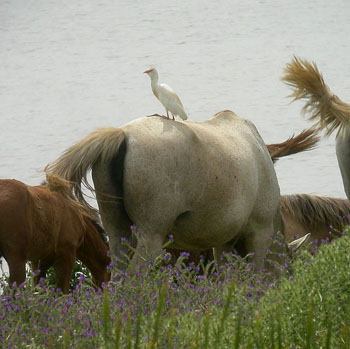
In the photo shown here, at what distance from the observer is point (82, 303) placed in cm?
362

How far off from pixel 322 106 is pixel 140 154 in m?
Answer: 1.38

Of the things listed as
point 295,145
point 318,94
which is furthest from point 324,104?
point 295,145

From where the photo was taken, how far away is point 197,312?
3736 millimetres

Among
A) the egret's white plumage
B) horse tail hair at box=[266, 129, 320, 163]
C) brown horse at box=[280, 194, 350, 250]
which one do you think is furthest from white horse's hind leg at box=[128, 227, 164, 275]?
brown horse at box=[280, 194, 350, 250]

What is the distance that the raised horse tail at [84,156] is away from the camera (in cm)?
394

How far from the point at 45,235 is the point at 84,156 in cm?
206

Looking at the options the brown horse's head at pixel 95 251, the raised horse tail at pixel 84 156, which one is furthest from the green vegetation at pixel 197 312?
the brown horse's head at pixel 95 251

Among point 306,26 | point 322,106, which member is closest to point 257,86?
point 306,26

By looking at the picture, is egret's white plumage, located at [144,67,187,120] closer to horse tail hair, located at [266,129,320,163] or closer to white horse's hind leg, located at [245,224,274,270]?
white horse's hind leg, located at [245,224,274,270]

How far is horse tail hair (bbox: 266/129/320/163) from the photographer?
5883 millimetres

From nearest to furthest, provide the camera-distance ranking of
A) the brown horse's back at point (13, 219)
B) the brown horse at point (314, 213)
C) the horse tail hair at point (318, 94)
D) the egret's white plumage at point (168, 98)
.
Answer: the egret's white plumage at point (168, 98), the horse tail hair at point (318, 94), the brown horse's back at point (13, 219), the brown horse at point (314, 213)

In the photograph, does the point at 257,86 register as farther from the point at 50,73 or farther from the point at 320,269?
the point at 320,269

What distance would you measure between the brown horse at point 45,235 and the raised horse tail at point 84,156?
92 cm

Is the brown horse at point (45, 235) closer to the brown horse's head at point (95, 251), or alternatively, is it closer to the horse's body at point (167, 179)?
the brown horse's head at point (95, 251)
